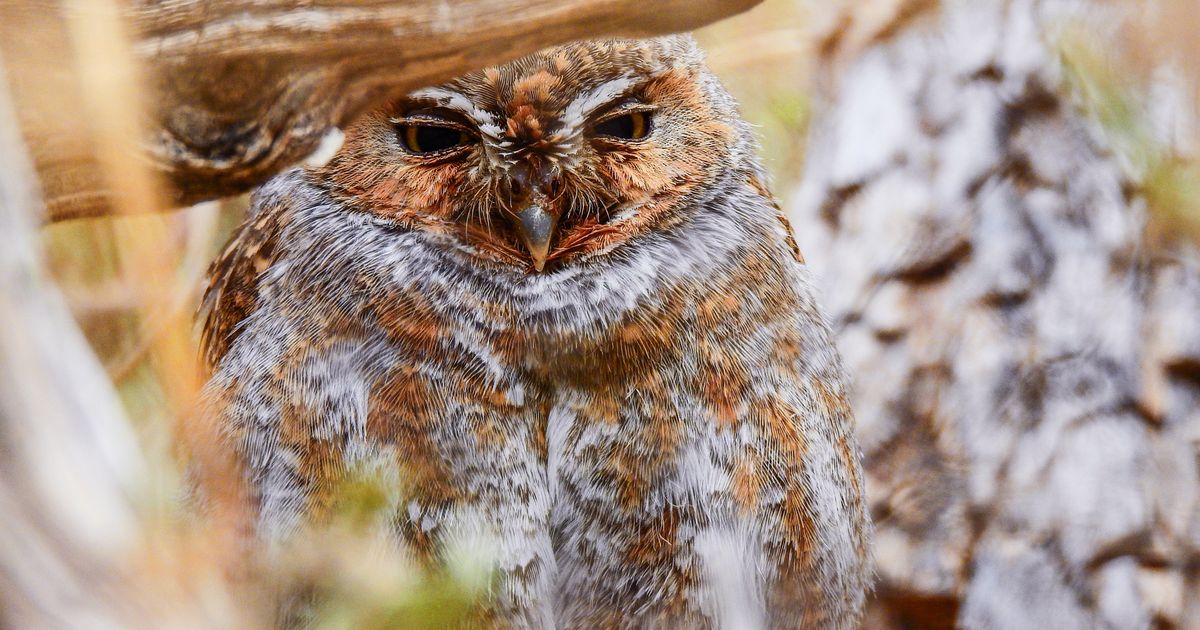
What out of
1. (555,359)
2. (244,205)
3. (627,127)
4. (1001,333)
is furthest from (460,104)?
(1001,333)

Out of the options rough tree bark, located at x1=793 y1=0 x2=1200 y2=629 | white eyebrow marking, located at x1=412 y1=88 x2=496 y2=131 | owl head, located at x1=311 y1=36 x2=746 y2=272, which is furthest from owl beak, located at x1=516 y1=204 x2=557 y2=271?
rough tree bark, located at x1=793 y1=0 x2=1200 y2=629

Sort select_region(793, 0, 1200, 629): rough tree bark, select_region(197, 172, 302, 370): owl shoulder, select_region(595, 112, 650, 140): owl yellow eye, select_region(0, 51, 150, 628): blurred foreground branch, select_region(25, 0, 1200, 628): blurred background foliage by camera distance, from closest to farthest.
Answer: select_region(0, 51, 150, 628): blurred foreground branch
select_region(25, 0, 1200, 628): blurred background foliage
select_region(595, 112, 650, 140): owl yellow eye
select_region(197, 172, 302, 370): owl shoulder
select_region(793, 0, 1200, 629): rough tree bark

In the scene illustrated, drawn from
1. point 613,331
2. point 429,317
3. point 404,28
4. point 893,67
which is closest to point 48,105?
point 404,28

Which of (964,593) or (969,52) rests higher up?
(969,52)

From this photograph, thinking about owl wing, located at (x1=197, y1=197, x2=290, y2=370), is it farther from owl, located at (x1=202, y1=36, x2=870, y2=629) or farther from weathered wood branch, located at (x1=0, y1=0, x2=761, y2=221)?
weathered wood branch, located at (x1=0, y1=0, x2=761, y2=221)

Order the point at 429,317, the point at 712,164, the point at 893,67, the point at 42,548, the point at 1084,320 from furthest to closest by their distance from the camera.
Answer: the point at 893,67 < the point at 1084,320 < the point at 712,164 < the point at 429,317 < the point at 42,548

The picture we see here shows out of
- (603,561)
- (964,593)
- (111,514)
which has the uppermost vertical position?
(111,514)

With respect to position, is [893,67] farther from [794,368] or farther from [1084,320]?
[794,368]
